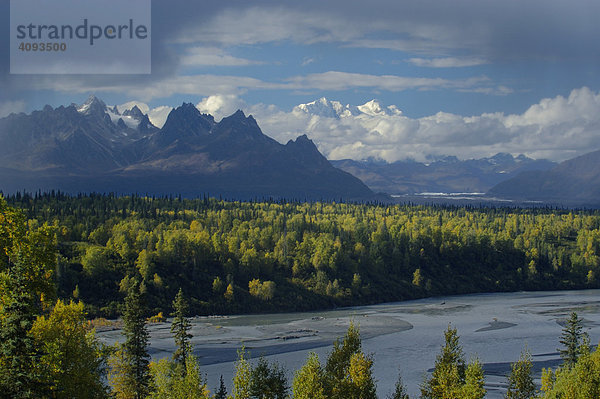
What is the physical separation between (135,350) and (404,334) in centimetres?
8054

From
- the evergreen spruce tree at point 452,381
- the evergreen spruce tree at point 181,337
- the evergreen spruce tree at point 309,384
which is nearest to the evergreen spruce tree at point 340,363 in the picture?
the evergreen spruce tree at point 309,384

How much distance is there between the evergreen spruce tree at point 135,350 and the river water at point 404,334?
27.3m

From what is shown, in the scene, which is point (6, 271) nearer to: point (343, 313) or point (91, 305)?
point (91, 305)

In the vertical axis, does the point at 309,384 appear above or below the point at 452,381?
above

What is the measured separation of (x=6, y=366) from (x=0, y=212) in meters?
7.70

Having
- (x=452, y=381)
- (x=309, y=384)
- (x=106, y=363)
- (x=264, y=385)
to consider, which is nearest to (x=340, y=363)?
(x=309, y=384)

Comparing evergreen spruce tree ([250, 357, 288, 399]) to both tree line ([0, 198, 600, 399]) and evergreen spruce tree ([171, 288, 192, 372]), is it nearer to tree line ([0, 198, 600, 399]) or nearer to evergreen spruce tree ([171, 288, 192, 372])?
tree line ([0, 198, 600, 399])

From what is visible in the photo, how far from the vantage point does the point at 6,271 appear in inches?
1299

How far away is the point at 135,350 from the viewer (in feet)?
182

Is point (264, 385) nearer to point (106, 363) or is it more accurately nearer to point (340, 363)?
point (340, 363)

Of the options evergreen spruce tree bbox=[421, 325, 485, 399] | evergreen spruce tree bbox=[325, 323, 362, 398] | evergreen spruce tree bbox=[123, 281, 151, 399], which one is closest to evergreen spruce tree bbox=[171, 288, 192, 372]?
evergreen spruce tree bbox=[123, 281, 151, 399]

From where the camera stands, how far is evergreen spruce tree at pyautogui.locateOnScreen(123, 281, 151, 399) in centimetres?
5534

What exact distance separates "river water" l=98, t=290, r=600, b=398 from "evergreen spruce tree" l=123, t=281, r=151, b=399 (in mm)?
27333

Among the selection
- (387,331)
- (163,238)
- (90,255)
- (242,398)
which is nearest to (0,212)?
(242,398)
